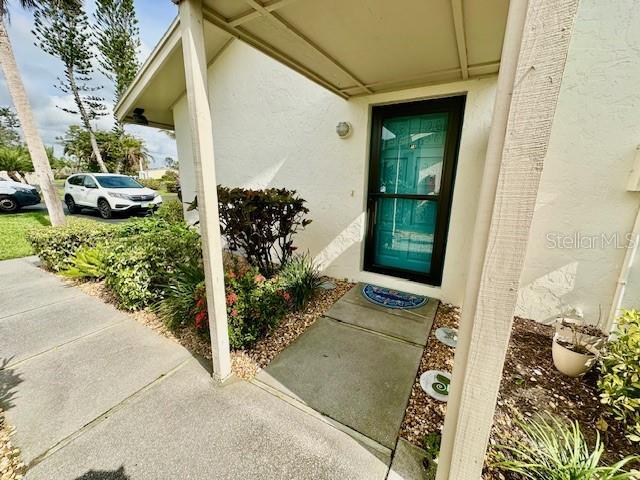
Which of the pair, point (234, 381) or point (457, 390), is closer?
point (457, 390)

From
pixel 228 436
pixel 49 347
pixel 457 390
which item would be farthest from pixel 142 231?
pixel 457 390

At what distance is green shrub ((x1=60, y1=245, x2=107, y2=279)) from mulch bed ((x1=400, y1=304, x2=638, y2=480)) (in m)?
4.41

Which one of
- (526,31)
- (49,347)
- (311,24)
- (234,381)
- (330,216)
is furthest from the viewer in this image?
(330,216)

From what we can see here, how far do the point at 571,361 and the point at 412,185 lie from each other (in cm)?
227

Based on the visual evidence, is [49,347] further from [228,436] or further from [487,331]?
[487,331]

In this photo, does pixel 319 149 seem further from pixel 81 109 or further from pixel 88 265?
pixel 81 109

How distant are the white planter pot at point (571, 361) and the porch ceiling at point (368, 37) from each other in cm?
248

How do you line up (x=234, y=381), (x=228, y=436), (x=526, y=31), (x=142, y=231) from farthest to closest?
(x=142, y=231), (x=234, y=381), (x=228, y=436), (x=526, y=31)

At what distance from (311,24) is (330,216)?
2350 millimetres

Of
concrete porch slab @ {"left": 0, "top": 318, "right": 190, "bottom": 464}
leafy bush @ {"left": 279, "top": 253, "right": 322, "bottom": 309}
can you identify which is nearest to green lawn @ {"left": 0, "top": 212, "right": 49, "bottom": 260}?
concrete porch slab @ {"left": 0, "top": 318, "right": 190, "bottom": 464}

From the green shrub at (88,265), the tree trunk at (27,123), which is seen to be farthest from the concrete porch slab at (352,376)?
the tree trunk at (27,123)

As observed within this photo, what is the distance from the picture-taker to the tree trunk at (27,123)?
5.06 m

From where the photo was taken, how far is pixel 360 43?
2090mm

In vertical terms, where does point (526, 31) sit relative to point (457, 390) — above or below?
above
